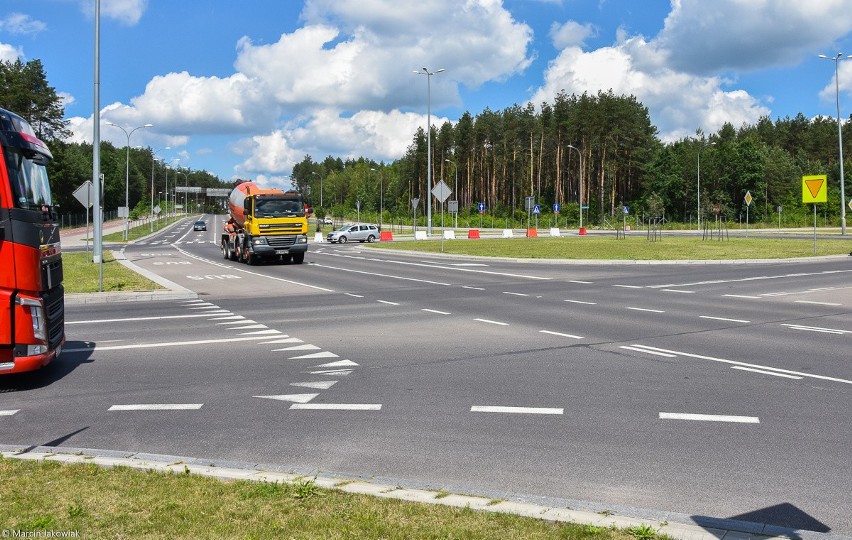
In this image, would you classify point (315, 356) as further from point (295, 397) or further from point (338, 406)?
point (338, 406)

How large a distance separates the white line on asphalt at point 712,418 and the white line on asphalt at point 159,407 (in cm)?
453

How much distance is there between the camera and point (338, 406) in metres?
7.42

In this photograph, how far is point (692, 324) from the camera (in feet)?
44.5

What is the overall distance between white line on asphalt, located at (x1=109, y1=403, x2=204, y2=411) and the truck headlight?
131 cm

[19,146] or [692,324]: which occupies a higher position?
[19,146]

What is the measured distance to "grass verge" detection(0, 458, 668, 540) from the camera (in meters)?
4.05

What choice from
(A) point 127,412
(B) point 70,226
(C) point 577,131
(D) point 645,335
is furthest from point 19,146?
(B) point 70,226

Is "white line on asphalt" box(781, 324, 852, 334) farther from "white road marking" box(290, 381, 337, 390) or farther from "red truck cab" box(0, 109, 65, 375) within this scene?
"red truck cab" box(0, 109, 65, 375)

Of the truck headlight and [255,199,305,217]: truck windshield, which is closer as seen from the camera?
the truck headlight

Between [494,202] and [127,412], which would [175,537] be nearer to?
[127,412]

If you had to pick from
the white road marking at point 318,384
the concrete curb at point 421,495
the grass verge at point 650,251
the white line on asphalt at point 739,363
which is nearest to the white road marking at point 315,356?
the white road marking at point 318,384

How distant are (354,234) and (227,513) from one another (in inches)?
2284

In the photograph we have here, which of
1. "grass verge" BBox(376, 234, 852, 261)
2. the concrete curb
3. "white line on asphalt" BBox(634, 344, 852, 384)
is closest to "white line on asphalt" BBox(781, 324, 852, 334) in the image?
"white line on asphalt" BBox(634, 344, 852, 384)

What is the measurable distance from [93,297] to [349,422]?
1401 centimetres
